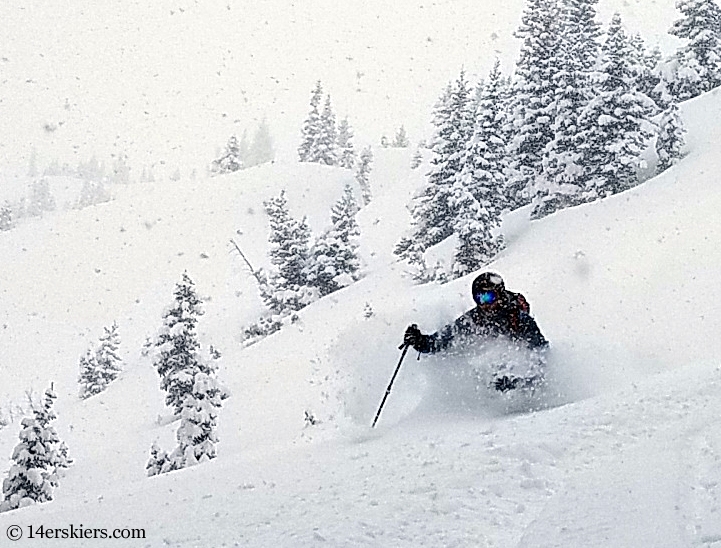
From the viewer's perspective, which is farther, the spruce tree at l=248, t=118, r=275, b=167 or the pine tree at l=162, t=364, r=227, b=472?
the spruce tree at l=248, t=118, r=275, b=167

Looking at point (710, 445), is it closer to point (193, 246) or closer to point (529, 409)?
point (529, 409)

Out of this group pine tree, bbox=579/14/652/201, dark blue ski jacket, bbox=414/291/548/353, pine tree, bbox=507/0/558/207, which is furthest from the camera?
pine tree, bbox=507/0/558/207

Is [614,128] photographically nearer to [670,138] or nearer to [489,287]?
[670,138]

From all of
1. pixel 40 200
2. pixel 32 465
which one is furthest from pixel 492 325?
pixel 40 200

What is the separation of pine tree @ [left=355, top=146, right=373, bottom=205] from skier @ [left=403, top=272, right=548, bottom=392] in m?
66.9

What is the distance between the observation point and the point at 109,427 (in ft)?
84.5

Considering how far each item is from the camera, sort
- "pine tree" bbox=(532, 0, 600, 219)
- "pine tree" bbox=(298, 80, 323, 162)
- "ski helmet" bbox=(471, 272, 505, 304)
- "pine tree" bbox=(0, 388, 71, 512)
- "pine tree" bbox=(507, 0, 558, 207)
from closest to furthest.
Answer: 1. "ski helmet" bbox=(471, 272, 505, 304)
2. "pine tree" bbox=(0, 388, 71, 512)
3. "pine tree" bbox=(532, 0, 600, 219)
4. "pine tree" bbox=(507, 0, 558, 207)
5. "pine tree" bbox=(298, 80, 323, 162)

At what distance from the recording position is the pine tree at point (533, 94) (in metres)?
31.1

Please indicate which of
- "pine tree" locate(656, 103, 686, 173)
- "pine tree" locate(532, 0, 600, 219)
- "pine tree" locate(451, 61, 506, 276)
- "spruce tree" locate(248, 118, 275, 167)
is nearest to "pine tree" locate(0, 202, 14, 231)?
"spruce tree" locate(248, 118, 275, 167)

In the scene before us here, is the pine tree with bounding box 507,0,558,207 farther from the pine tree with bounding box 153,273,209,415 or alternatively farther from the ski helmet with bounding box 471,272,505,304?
the ski helmet with bounding box 471,272,505,304

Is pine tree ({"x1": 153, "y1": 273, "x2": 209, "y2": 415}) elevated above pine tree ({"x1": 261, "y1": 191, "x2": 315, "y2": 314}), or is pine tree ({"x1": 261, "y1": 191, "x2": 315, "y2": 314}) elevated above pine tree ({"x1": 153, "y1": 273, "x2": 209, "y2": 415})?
pine tree ({"x1": 261, "y1": 191, "x2": 315, "y2": 314})

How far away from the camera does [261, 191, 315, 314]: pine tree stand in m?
34.8

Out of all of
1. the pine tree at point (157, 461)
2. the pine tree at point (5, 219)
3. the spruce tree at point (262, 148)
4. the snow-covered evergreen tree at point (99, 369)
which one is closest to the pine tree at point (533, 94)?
the pine tree at point (157, 461)

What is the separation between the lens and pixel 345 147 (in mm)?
85250
